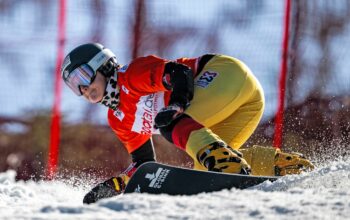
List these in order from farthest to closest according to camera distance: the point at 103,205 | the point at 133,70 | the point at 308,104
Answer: the point at 308,104
the point at 133,70
the point at 103,205

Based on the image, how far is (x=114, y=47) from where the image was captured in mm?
7457

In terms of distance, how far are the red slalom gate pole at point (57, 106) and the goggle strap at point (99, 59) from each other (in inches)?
93.4

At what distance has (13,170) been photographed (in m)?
7.56

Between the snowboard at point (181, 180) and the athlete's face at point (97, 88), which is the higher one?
the athlete's face at point (97, 88)

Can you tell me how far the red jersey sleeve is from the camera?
4.68m

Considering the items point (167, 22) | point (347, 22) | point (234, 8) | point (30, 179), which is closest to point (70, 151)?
point (30, 179)

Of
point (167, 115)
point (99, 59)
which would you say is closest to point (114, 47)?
point (99, 59)

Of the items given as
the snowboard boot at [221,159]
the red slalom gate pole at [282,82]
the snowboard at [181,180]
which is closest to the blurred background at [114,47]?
the red slalom gate pole at [282,82]

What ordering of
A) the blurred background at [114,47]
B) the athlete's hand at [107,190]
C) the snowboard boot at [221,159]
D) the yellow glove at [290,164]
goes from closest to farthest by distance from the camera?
1. the snowboard boot at [221,159]
2. the yellow glove at [290,164]
3. the athlete's hand at [107,190]
4. the blurred background at [114,47]

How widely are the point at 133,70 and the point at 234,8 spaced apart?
292 cm

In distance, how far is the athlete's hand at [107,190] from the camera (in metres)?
5.09

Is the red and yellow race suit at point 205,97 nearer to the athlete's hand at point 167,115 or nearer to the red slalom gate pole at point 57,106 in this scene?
the athlete's hand at point 167,115

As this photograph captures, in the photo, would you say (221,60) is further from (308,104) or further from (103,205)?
(308,104)

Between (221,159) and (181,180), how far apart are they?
0.31 metres
